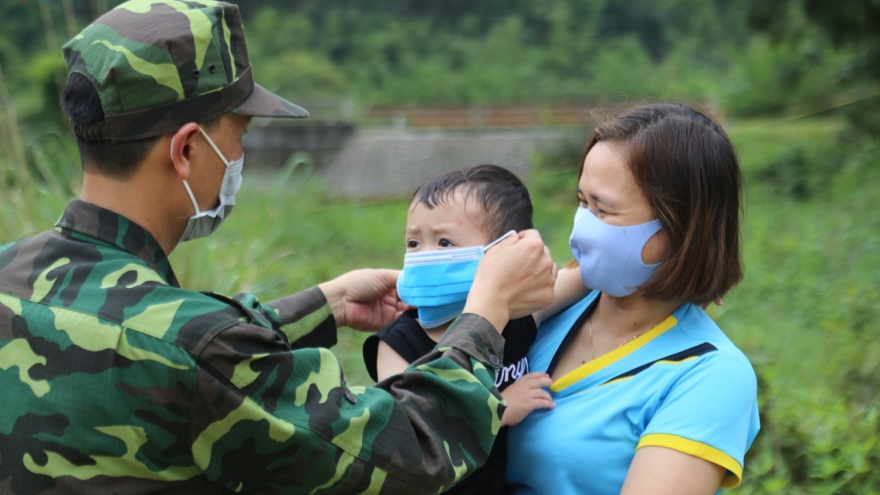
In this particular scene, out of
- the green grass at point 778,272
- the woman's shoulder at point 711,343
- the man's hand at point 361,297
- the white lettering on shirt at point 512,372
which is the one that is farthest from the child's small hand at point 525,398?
the green grass at point 778,272

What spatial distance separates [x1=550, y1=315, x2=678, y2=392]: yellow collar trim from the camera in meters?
2.04

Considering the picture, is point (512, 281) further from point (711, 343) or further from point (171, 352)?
point (171, 352)

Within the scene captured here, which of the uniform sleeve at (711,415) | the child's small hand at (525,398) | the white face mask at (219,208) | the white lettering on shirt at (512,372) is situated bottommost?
the white lettering on shirt at (512,372)

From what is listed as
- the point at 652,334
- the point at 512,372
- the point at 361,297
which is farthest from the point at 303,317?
the point at 652,334

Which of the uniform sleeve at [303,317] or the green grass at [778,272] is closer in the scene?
the uniform sleeve at [303,317]

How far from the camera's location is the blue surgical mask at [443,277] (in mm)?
2152

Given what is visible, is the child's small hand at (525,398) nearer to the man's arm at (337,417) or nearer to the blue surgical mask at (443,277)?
the man's arm at (337,417)

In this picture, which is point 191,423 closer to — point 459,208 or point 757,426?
point 459,208

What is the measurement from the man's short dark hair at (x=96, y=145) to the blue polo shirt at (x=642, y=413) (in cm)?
105

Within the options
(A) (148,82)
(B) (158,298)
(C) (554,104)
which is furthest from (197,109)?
(C) (554,104)

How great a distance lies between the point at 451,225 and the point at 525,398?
46 centimetres

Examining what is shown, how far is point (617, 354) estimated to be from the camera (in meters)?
2.05

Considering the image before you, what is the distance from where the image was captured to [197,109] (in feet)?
5.98

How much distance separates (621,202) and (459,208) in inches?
15.9
